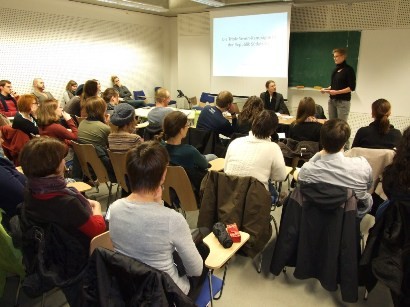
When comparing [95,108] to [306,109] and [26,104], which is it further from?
[306,109]

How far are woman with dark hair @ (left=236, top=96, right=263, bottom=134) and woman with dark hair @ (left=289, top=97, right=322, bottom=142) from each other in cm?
46

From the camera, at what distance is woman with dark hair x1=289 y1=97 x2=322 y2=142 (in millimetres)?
3590

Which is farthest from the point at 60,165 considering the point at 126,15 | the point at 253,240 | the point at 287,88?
the point at 126,15

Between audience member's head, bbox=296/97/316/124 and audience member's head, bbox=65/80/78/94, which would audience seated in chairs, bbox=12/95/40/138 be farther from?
audience member's head, bbox=65/80/78/94

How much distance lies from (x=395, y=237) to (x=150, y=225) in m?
1.35

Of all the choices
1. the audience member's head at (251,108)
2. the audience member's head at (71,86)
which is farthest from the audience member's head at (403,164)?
the audience member's head at (71,86)

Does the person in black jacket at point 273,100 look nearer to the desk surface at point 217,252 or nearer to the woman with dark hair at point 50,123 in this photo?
the woman with dark hair at point 50,123

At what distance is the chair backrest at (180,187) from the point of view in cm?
254

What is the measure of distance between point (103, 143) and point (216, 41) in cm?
511

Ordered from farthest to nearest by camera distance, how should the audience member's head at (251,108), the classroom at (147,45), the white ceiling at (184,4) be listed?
1. the white ceiling at (184,4)
2. the classroom at (147,45)
3. the audience member's head at (251,108)

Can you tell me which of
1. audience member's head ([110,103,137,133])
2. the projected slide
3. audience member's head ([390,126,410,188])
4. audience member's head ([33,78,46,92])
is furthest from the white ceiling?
A: audience member's head ([390,126,410,188])

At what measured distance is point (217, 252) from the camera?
1700 mm

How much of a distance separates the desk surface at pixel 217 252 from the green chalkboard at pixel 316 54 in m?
5.75

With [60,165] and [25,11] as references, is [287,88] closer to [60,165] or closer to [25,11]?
[25,11]
